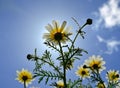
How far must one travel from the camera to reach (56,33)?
268 inches

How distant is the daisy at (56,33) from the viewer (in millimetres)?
6652

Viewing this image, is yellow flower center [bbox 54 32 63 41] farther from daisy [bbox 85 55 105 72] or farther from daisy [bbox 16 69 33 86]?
daisy [bbox 16 69 33 86]

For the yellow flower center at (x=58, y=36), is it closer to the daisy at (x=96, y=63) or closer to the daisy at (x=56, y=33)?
the daisy at (x=56, y=33)

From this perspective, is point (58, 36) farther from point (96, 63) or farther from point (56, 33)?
point (96, 63)

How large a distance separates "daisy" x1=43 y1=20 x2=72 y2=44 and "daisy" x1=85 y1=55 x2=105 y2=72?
2189 millimetres

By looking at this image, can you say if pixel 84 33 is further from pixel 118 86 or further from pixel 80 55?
pixel 118 86

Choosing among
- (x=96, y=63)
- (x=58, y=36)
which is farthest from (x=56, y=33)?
(x=96, y=63)

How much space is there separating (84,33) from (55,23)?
3.40 ft

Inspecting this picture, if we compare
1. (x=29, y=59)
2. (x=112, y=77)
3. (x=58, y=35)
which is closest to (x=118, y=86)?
(x=112, y=77)

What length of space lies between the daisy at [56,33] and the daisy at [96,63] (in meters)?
2.19

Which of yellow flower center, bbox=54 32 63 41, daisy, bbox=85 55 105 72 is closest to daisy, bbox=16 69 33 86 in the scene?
daisy, bbox=85 55 105 72

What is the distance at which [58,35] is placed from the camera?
6738 millimetres

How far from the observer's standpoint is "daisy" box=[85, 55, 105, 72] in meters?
8.86

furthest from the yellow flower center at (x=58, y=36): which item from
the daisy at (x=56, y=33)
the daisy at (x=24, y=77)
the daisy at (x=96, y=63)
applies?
the daisy at (x=24, y=77)
